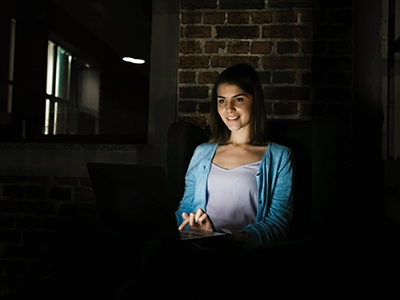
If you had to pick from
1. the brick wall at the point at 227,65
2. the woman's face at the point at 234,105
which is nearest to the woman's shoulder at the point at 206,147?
the woman's face at the point at 234,105

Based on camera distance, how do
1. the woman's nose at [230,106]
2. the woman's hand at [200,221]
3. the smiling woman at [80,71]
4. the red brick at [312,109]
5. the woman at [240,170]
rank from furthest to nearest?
the smiling woman at [80,71], the red brick at [312,109], the woman's nose at [230,106], the woman at [240,170], the woman's hand at [200,221]

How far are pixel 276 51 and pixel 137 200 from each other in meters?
1.38

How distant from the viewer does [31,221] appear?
2.41 meters

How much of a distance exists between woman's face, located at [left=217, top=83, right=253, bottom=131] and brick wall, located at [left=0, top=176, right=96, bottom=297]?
3.39 ft

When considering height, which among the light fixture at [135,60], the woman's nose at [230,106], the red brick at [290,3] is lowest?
the woman's nose at [230,106]

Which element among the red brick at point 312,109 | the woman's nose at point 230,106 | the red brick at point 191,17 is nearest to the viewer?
the woman's nose at point 230,106

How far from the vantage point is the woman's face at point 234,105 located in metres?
1.80

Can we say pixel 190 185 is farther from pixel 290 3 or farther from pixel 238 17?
pixel 290 3

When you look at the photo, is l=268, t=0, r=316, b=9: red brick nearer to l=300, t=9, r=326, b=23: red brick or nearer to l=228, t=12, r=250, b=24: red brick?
l=300, t=9, r=326, b=23: red brick

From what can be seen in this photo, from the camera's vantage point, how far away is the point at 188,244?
1.21m

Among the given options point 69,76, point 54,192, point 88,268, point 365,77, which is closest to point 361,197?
point 365,77

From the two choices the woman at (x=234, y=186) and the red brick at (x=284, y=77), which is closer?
the woman at (x=234, y=186)

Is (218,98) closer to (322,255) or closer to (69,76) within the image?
(322,255)

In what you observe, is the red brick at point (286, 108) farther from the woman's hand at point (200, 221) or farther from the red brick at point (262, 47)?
the woman's hand at point (200, 221)
